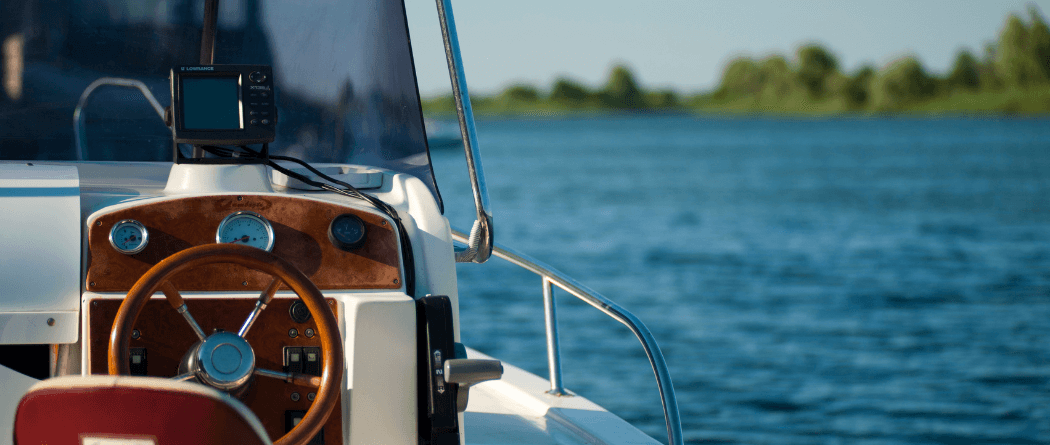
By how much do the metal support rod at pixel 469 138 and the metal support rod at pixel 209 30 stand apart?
74 centimetres

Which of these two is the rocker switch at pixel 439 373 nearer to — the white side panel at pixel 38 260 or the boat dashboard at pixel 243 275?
the boat dashboard at pixel 243 275

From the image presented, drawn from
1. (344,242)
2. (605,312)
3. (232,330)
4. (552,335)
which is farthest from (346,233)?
(552,335)

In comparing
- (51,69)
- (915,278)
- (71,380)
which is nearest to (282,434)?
(71,380)

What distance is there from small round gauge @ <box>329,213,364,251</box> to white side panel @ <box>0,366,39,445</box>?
26.8 inches

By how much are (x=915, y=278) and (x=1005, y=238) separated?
20.0ft

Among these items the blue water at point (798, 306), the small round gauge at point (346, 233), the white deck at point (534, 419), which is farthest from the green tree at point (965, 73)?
the small round gauge at point (346, 233)

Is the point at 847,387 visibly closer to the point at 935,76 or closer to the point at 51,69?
the point at 51,69

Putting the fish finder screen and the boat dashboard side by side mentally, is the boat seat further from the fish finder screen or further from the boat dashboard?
the fish finder screen

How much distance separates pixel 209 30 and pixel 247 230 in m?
0.77

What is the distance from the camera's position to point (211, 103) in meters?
2.41

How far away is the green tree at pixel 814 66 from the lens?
314ft

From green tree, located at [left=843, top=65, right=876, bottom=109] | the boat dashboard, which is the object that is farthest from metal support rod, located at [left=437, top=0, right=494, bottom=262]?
green tree, located at [left=843, top=65, right=876, bottom=109]

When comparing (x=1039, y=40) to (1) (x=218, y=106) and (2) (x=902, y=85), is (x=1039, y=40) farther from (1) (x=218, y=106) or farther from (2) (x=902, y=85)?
(1) (x=218, y=106)

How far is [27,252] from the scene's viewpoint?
2186 mm
